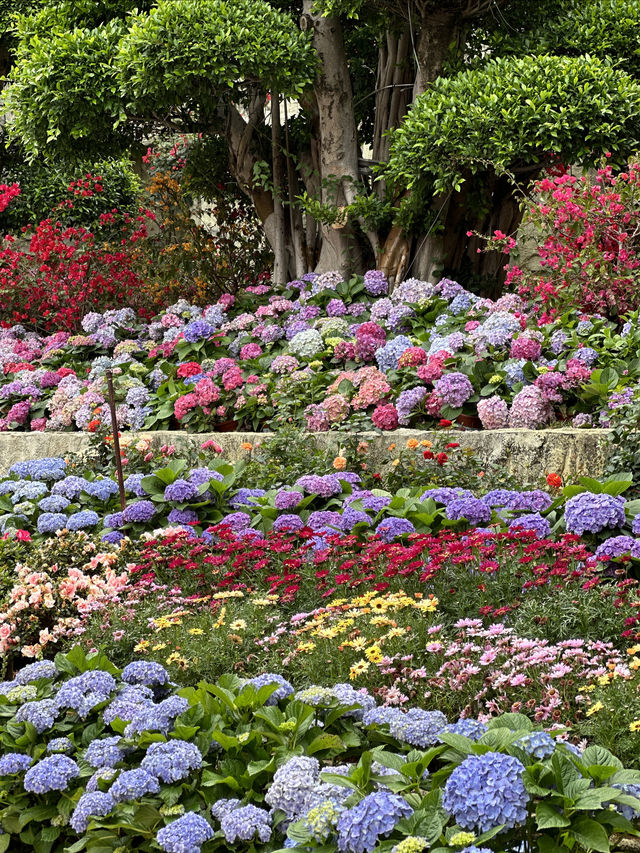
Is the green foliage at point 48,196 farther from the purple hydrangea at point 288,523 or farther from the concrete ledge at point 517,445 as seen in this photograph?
the purple hydrangea at point 288,523

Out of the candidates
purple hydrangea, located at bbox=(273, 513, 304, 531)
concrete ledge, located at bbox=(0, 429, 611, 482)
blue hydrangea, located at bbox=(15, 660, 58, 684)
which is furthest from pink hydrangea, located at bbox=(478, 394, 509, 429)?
blue hydrangea, located at bbox=(15, 660, 58, 684)

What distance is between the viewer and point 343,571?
3.78m

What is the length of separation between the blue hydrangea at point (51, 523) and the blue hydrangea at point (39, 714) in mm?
2200

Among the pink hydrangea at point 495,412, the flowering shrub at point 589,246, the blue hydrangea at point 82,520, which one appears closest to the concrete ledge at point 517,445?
the pink hydrangea at point 495,412

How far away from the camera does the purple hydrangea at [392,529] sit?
13.0 feet

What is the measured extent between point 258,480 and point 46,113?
4924mm

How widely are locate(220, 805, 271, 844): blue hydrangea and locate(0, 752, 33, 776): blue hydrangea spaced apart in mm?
705

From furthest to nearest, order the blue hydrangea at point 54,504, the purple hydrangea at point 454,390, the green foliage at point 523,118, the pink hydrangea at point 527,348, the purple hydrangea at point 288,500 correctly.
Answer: the green foliage at point 523,118 → the pink hydrangea at point 527,348 → the purple hydrangea at point 454,390 → the blue hydrangea at point 54,504 → the purple hydrangea at point 288,500

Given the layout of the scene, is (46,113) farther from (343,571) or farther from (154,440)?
(343,571)

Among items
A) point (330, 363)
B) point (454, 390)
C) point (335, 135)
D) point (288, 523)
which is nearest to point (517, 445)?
point (454, 390)

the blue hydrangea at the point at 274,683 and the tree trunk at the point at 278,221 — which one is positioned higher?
the tree trunk at the point at 278,221

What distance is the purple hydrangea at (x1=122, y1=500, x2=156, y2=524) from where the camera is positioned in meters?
4.72

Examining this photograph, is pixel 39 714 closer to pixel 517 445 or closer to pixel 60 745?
pixel 60 745

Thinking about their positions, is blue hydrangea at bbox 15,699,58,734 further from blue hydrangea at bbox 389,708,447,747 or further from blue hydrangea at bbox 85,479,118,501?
blue hydrangea at bbox 85,479,118,501
